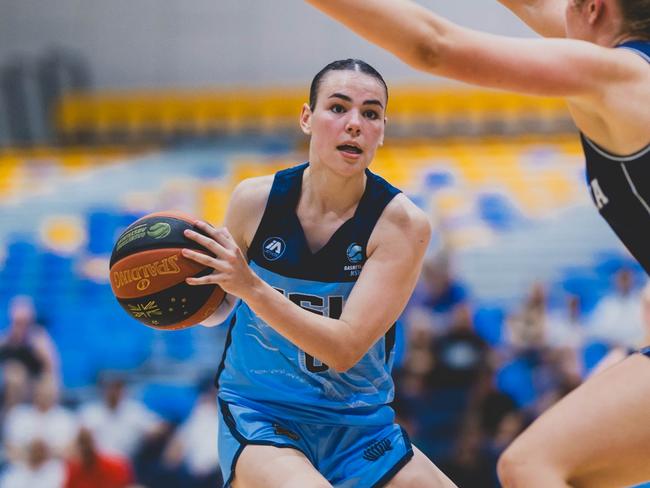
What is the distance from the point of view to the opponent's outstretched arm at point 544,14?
135 inches

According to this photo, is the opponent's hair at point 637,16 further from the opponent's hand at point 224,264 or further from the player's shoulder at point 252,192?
the player's shoulder at point 252,192

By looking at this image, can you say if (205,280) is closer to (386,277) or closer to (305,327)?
(305,327)

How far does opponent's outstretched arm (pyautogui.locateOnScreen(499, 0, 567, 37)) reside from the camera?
343 cm

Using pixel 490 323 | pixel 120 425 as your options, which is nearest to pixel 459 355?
pixel 490 323

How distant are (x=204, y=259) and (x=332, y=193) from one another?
738 mm

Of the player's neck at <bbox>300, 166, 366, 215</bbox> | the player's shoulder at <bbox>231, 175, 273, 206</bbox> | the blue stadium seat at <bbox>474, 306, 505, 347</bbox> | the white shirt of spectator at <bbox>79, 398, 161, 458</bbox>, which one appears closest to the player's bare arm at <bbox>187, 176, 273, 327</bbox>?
the player's shoulder at <bbox>231, 175, 273, 206</bbox>

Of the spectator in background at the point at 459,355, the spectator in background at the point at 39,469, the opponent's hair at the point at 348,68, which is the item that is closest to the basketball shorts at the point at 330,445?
the opponent's hair at the point at 348,68

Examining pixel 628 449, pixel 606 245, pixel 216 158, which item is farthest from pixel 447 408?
pixel 216 158

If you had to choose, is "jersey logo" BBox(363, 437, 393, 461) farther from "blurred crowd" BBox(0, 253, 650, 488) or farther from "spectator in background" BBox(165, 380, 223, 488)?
"spectator in background" BBox(165, 380, 223, 488)

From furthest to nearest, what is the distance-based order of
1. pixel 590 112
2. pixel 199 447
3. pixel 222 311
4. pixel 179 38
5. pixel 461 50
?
pixel 179 38, pixel 199 447, pixel 222 311, pixel 590 112, pixel 461 50

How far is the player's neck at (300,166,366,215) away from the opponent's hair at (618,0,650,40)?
3.87ft

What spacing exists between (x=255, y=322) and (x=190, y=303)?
1.35ft

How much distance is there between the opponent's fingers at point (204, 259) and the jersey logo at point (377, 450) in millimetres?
947

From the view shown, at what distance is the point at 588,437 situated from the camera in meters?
2.57
